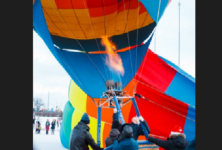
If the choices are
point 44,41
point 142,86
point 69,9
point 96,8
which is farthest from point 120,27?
point 142,86

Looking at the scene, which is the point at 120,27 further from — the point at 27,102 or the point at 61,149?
the point at 61,149

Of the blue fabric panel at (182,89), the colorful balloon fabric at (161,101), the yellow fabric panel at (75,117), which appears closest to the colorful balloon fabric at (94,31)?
the colorful balloon fabric at (161,101)

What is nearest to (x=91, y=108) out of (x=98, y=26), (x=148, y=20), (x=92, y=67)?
(x=92, y=67)

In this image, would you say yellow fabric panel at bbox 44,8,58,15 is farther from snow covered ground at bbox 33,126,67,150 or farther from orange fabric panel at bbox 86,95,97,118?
snow covered ground at bbox 33,126,67,150

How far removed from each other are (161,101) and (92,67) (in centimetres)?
196

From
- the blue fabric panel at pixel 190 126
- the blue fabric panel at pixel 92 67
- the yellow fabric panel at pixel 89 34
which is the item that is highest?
the yellow fabric panel at pixel 89 34

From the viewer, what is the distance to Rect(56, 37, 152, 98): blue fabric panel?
4.54 meters

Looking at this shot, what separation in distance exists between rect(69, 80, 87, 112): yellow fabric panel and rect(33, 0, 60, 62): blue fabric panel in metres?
2.13

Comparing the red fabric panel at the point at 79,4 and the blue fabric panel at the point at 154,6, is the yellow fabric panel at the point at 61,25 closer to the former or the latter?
the red fabric panel at the point at 79,4

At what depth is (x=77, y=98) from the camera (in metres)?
6.78

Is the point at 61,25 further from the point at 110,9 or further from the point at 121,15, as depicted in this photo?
the point at 121,15

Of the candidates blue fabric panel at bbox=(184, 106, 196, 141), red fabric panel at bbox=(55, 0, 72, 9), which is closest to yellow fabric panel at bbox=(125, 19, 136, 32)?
red fabric panel at bbox=(55, 0, 72, 9)

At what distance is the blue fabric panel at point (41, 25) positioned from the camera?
12.9 ft

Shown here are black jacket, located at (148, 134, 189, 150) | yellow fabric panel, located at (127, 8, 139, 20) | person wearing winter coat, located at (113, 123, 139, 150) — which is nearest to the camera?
person wearing winter coat, located at (113, 123, 139, 150)
